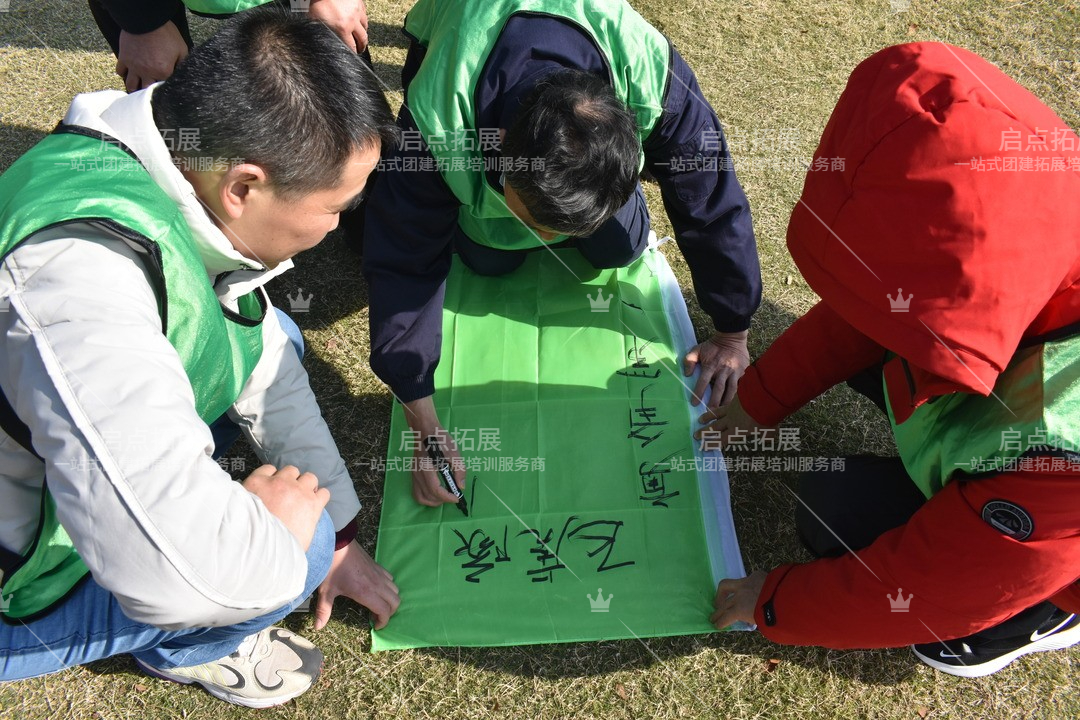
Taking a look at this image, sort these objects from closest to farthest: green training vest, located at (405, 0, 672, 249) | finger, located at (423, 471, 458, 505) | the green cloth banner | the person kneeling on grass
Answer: the person kneeling on grass < green training vest, located at (405, 0, 672, 249) < the green cloth banner < finger, located at (423, 471, 458, 505)

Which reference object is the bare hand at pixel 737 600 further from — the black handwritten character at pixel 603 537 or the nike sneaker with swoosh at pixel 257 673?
the nike sneaker with swoosh at pixel 257 673

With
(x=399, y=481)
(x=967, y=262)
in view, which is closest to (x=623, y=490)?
(x=399, y=481)

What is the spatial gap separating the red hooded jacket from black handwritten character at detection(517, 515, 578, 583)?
0.80 m

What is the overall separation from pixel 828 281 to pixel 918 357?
0.23 meters

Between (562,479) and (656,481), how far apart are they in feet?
0.91

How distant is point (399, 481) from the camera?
2.18 metres

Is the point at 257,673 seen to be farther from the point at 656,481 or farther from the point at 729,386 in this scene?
the point at 729,386

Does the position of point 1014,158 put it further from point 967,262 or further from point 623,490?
point 623,490

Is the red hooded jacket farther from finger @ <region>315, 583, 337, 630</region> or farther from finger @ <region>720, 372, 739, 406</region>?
finger @ <region>315, 583, 337, 630</region>

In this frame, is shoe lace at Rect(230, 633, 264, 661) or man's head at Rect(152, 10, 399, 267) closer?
man's head at Rect(152, 10, 399, 267)

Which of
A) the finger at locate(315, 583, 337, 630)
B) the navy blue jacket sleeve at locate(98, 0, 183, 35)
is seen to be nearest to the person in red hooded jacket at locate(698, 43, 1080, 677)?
the finger at locate(315, 583, 337, 630)

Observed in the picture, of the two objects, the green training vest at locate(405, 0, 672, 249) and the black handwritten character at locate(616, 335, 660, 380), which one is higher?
the green training vest at locate(405, 0, 672, 249)

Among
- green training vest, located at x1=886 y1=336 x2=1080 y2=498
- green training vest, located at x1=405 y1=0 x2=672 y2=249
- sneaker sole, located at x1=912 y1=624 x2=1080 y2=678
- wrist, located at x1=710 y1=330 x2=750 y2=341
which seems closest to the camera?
green training vest, located at x1=886 y1=336 x2=1080 y2=498

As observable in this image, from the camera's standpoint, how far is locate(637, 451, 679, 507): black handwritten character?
2.09 metres
